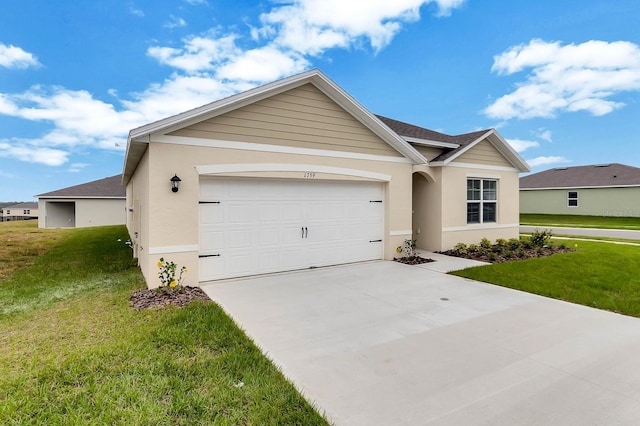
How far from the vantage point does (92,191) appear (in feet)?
87.6

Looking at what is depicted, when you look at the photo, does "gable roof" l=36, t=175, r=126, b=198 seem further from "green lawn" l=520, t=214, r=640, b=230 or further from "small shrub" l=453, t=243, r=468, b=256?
"green lawn" l=520, t=214, r=640, b=230

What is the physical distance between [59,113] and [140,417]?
2275 centimetres

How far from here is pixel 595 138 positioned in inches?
920

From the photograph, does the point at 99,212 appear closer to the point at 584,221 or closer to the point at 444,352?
the point at 444,352

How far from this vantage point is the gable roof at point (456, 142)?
10594mm

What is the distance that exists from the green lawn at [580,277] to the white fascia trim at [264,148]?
3.81 m

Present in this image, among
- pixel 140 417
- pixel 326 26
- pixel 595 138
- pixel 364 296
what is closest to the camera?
pixel 140 417

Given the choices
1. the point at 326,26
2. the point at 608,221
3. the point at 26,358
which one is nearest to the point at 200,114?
the point at 26,358

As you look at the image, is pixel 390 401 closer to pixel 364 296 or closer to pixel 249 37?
pixel 364 296

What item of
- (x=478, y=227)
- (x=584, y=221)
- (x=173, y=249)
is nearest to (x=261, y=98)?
(x=173, y=249)

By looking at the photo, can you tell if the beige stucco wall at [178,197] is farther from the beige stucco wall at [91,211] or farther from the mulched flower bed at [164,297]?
the beige stucco wall at [91,211]

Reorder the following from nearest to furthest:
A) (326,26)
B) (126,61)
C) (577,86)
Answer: (326,26) → (126,61) → (577,86)

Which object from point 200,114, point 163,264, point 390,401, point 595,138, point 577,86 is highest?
point 577,86

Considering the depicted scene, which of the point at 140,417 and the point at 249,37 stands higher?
the point at 249,37
